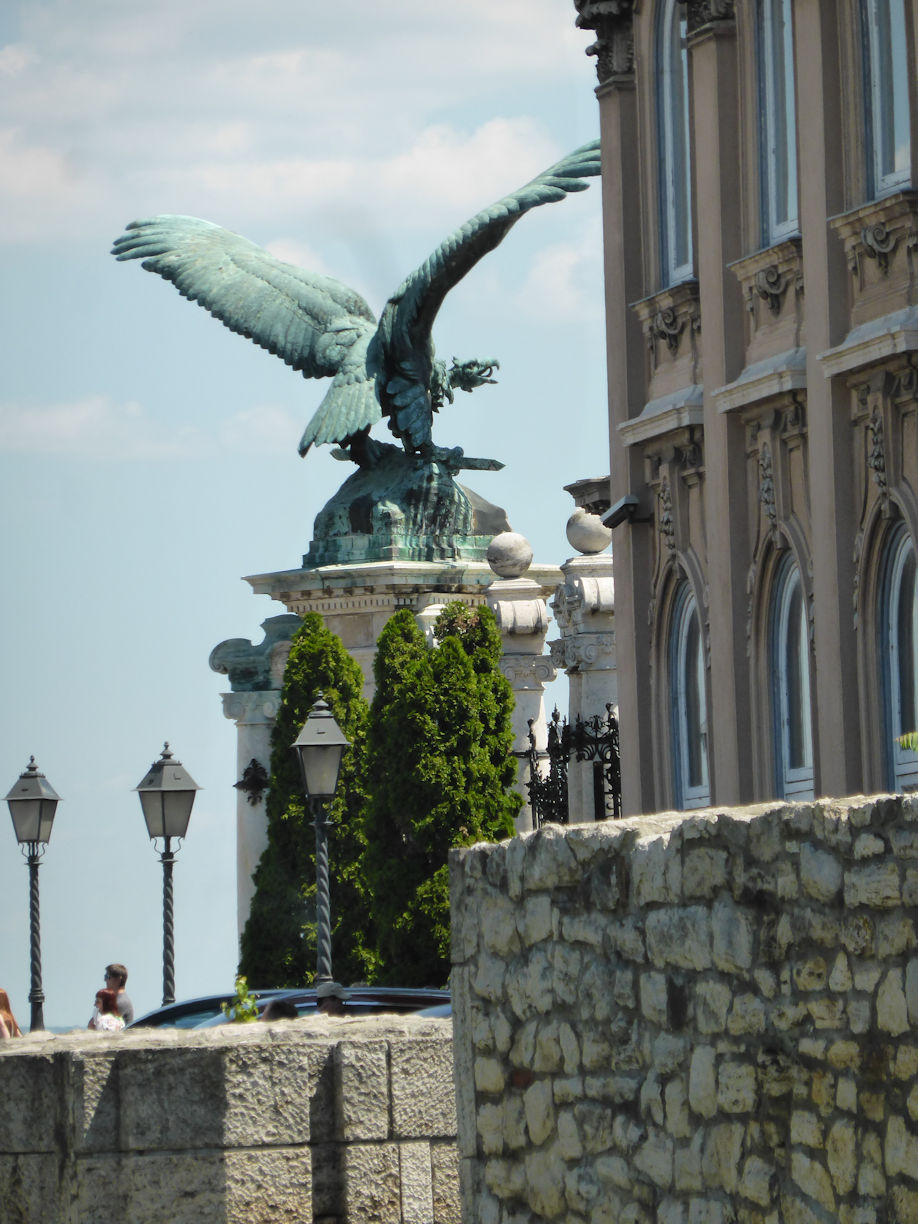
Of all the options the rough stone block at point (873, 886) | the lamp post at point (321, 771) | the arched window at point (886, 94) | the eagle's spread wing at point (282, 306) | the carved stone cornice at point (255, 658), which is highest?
the eagle's spread wing at point (282, 306)

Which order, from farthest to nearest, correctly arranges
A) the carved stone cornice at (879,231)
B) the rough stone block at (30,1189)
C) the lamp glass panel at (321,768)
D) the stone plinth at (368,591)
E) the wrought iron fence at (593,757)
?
the stone plinth at (368,591) → the wrought iron fence at (593,757) → the lamp glass panel at (321,768) → the carved stone cornice at (879,231) → the rough stone block at (30,1189)

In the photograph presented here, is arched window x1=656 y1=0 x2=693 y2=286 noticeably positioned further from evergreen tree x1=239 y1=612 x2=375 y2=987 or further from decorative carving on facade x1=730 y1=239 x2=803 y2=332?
evergreen tree x1=239 y1=612 x2=375 y2=987

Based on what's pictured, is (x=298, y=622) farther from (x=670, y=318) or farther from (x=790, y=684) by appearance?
(x=790, y=684)

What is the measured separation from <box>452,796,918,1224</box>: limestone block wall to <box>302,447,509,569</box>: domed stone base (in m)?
23.9

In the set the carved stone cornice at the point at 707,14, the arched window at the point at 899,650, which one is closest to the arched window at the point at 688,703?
the arched window at the point at 899,650

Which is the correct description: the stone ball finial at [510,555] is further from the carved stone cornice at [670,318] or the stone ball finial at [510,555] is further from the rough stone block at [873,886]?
the rough stone block at [873,886]

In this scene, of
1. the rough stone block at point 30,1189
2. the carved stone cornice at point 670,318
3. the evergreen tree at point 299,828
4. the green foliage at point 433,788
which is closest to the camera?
the rough stone block at point 30,1189

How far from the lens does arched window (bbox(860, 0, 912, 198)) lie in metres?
15.2

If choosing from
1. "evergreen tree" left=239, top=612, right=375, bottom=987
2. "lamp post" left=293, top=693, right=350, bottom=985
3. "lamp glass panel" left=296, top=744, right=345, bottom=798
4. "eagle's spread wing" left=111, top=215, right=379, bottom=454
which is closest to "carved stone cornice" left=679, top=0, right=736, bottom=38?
"lamp post" left=293, top=693, right=350, bottom=985

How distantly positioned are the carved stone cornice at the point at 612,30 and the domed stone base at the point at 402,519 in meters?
13.2

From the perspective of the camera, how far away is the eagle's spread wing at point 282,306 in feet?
112

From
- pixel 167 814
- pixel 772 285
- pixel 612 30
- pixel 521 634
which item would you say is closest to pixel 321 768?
pixel 167 814

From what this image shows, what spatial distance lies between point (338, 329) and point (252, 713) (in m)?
5.37

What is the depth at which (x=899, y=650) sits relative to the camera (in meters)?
15.4
